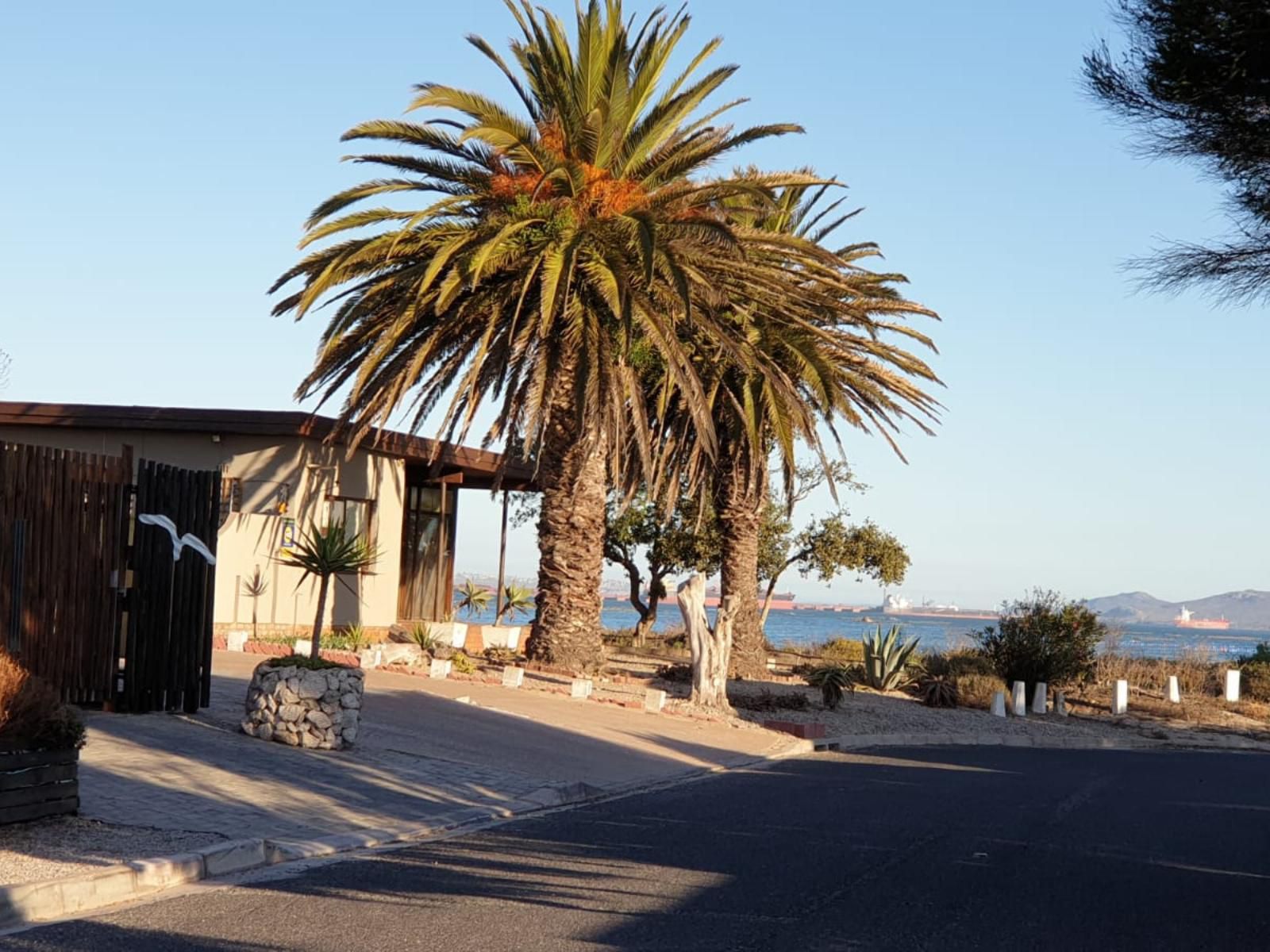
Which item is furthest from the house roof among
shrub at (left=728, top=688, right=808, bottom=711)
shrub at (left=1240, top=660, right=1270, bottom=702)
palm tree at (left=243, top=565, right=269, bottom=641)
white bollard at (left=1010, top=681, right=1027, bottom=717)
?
shrub at (left=1240, top=660, right=1270, bottom=702)

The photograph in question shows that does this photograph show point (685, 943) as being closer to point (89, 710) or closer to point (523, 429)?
point (89, 710)

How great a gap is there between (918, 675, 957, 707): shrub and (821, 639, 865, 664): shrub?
9298 mm

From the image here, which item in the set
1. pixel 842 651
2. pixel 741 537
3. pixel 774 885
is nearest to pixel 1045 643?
pixel 741 537

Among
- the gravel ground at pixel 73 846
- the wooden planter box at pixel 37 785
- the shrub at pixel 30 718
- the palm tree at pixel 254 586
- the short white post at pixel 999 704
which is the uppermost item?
the palm tree at pixel 254 586

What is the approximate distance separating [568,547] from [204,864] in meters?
13.6

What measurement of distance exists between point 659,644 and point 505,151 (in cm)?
1946

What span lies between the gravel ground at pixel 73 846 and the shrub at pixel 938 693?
18919 mm

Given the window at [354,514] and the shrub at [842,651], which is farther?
the shrub at [842,651]

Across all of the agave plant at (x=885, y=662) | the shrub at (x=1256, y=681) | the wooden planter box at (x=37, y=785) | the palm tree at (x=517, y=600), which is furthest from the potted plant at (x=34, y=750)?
the shrub at (x=1256, y=681)

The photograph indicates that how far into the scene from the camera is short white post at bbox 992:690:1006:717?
25.8 metres

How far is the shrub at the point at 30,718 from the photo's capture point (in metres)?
8.89

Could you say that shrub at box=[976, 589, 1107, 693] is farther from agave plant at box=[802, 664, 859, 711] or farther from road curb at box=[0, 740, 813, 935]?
road curb at box=[0, 740, 813, 935]

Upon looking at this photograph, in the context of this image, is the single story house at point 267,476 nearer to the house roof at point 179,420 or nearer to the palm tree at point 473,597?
the house roof at point 179,420

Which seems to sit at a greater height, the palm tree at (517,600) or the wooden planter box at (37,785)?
the palm tree at (517,600)
